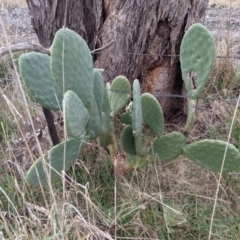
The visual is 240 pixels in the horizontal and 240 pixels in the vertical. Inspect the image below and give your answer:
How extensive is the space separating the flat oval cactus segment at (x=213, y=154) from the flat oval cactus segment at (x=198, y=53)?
189 millimetres

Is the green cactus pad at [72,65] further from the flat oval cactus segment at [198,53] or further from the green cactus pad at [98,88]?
the flat oval cactus segment at [198,53]

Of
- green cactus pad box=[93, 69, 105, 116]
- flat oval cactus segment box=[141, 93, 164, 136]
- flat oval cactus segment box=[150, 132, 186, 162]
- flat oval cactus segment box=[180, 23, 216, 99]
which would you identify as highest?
flat oval cactus segment box=[180, 23, 216, 99]

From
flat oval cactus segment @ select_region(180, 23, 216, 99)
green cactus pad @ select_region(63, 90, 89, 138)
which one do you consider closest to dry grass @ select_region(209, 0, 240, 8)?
flat oval cactus segment @ select_region(180, 23, 216, 99)

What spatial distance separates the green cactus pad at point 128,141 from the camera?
5.93 feet

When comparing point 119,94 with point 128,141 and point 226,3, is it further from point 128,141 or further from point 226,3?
point 226,3

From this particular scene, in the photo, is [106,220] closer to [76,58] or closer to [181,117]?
[76,58]

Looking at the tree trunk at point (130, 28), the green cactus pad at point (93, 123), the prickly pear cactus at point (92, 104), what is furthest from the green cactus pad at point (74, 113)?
the tree trunk at point (130, 28)

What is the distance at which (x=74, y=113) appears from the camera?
1.44 meters

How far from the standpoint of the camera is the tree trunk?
2.15m

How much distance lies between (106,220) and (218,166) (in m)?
0.44

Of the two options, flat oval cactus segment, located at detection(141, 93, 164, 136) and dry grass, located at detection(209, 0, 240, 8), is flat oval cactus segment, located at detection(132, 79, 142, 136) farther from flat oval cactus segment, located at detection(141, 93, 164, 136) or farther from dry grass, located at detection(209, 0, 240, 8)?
dry grass, located at detection(209, 0, 240, 8)

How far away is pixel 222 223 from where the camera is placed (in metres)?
1.67

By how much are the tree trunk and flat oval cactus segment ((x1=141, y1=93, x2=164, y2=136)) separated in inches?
18.9

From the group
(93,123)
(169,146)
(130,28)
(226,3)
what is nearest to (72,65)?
(93,123)
